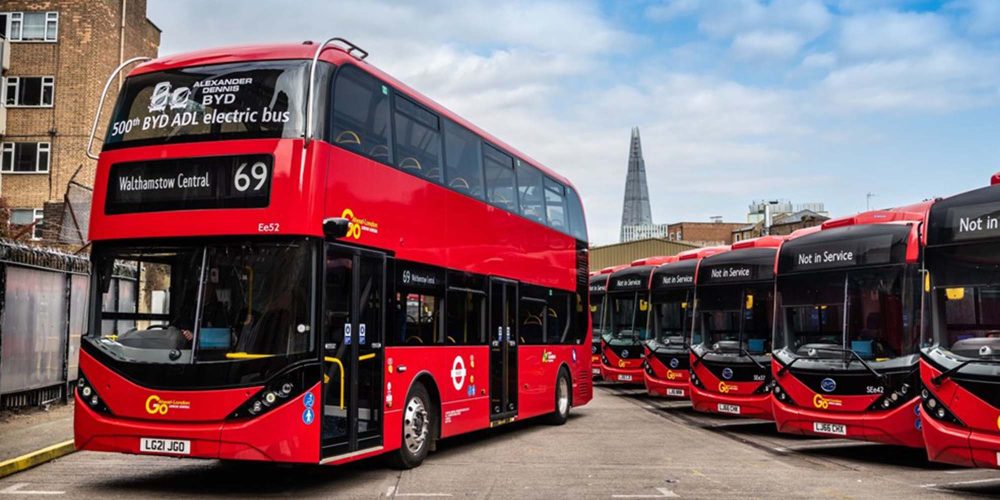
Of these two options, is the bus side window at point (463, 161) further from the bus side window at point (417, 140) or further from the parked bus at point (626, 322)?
the parked bus at point (626, 322)

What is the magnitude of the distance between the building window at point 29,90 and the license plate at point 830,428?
30430mm

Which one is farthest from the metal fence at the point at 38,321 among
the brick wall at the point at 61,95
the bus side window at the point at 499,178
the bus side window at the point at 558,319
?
the brick wall at the point at 61,95

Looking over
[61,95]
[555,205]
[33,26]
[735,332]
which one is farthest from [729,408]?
[33,26]

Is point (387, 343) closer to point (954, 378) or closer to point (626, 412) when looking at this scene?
point (954, 378)

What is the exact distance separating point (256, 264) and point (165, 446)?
1.84m

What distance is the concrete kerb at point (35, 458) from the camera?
1010 centimetres

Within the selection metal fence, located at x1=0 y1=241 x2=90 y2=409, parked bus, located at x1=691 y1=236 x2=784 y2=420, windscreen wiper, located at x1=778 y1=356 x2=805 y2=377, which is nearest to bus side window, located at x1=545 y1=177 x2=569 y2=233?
parked bus, located at x1=691 y1=236 x2=784 y2=420

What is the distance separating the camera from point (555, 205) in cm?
1684

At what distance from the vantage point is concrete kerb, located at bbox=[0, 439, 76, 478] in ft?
33.1

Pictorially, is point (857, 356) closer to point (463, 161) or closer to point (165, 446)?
point (463, 161)

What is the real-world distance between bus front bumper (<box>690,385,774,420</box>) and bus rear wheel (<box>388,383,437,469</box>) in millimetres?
5922

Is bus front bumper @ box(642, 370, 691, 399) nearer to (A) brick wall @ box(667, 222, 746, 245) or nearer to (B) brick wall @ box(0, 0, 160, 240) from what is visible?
(B) brick wall @ box(0, 0, 160, 240)

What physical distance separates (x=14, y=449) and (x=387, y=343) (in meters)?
4.84

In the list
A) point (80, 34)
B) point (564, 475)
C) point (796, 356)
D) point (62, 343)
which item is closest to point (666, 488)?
point (564, 475)
